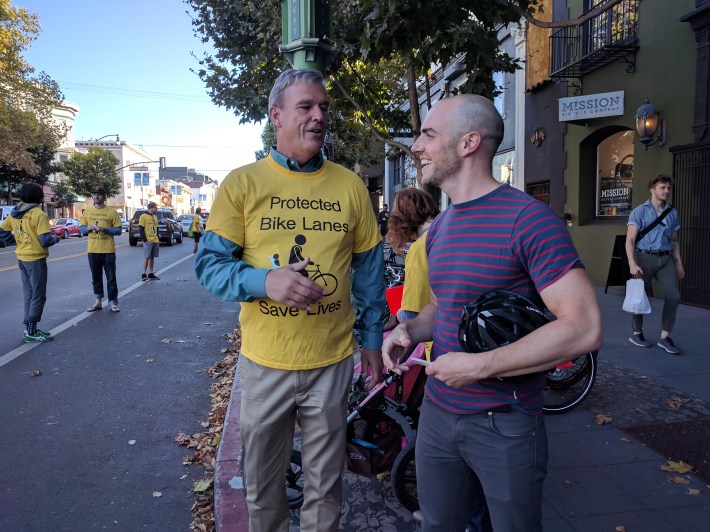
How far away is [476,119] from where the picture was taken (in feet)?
5.82

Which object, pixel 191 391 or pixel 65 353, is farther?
pixel 65 353

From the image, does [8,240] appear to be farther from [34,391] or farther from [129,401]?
[129,401]

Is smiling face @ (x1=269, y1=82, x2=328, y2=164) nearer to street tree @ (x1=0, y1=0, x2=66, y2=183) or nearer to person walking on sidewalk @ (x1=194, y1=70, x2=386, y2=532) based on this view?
person walking on sidewalk @ (x1=194, y1=70, x2=386, y2=532)

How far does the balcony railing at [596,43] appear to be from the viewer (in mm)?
10227

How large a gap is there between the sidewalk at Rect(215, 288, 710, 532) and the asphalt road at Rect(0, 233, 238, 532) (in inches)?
18.8

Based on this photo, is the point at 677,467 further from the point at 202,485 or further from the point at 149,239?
the point at 149,239

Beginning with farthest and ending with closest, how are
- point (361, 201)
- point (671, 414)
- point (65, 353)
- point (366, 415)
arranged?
point (65, 353) → point (671, 414) → point (366, 415) → point (361, 201)

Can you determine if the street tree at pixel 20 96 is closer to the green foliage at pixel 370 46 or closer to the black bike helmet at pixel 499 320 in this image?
the green foliage at pixel 370 46

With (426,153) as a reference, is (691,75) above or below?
above

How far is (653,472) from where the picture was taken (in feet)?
11.5

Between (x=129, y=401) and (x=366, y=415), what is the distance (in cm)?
288

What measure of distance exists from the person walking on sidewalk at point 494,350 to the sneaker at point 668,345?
511 cm

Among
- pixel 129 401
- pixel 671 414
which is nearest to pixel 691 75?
pixel 671 414

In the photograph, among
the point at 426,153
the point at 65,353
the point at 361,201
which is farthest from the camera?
the point at 65,353
